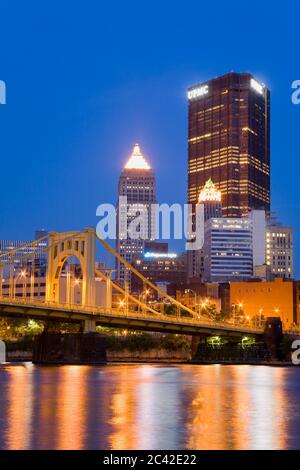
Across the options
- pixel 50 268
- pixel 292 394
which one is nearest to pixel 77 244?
pixel 50 268

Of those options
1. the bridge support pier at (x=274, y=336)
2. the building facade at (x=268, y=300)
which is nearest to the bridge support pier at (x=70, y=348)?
the bridge support pier at (x=274, y=336)

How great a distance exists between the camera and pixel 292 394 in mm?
57469

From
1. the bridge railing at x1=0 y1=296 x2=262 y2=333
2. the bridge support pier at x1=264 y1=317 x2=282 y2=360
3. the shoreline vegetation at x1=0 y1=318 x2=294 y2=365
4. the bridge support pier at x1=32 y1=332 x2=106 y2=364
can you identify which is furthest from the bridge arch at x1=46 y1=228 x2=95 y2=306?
the bridge support pier at x1=264 y1=317 x2=282 y2=360

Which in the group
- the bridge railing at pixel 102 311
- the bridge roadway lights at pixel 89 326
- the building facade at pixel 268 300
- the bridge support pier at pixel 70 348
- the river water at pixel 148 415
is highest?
the building facade at pixel 268 300

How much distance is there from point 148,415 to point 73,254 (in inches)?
2923

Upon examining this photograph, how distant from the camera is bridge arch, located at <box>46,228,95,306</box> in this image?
11181 centimetres

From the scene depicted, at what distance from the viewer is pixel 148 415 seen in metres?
41.8

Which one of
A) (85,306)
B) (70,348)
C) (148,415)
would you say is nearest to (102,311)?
(85,306)

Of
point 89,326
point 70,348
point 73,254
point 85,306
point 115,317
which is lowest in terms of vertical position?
point 70,348

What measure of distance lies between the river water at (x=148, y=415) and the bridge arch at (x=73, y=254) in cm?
4435

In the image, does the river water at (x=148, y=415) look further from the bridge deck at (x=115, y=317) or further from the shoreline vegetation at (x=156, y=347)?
the shoreline vegetation at (x=156, y=347)

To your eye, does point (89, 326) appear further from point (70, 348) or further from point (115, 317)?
point (70, 348)

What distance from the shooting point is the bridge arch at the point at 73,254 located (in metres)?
112
